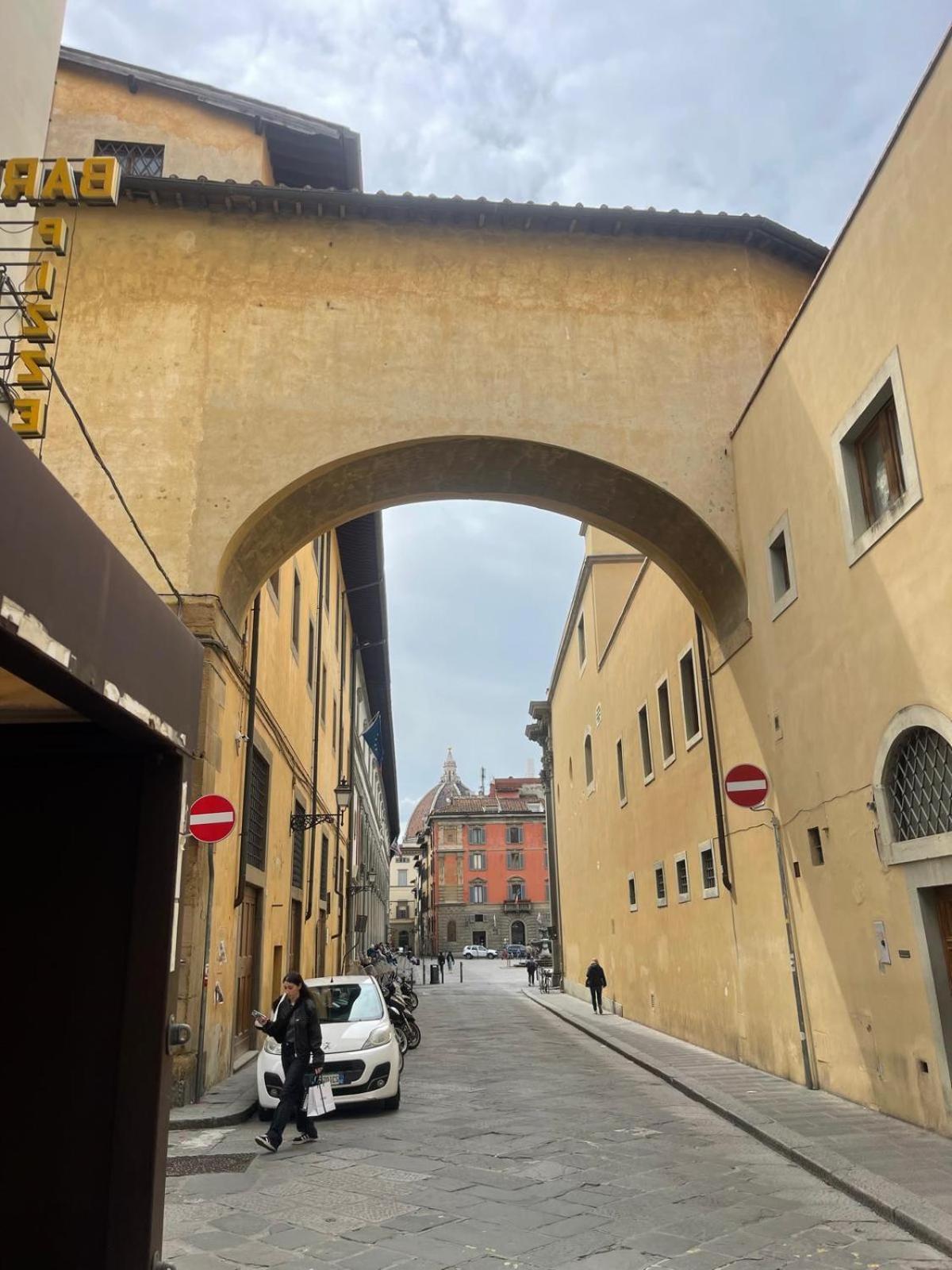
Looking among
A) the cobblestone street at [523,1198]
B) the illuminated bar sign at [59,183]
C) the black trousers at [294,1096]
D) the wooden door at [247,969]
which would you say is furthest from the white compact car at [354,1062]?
the illuminated bar sign at [59,183]

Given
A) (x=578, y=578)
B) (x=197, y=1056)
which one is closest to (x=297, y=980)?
(x=197, y=1056)

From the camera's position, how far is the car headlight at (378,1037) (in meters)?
9.56

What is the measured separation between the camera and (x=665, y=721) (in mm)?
17188

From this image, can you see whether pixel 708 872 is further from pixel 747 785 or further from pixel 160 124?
pixel 160 124

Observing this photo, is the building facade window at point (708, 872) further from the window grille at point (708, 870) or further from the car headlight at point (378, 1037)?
the car headlight at point (378, 1037)

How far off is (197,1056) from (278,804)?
6.30 meters

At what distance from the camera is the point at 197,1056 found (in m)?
9.77

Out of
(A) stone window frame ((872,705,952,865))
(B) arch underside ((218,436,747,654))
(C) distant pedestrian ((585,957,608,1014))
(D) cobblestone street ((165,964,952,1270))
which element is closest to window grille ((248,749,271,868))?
(B) arch underside ((218,436,747,654))

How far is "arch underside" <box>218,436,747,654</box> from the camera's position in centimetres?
1217

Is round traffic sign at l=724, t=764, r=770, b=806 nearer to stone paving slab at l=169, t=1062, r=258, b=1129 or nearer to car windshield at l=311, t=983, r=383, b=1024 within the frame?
car windshield at l=311, t=983, r=383, b=1024

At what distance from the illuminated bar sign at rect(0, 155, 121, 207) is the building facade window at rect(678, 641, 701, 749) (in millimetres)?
10107

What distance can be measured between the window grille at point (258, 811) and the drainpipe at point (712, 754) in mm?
6374

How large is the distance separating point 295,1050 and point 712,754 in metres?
7.50

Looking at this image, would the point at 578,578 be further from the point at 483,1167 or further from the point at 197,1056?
the point at 483,1167
